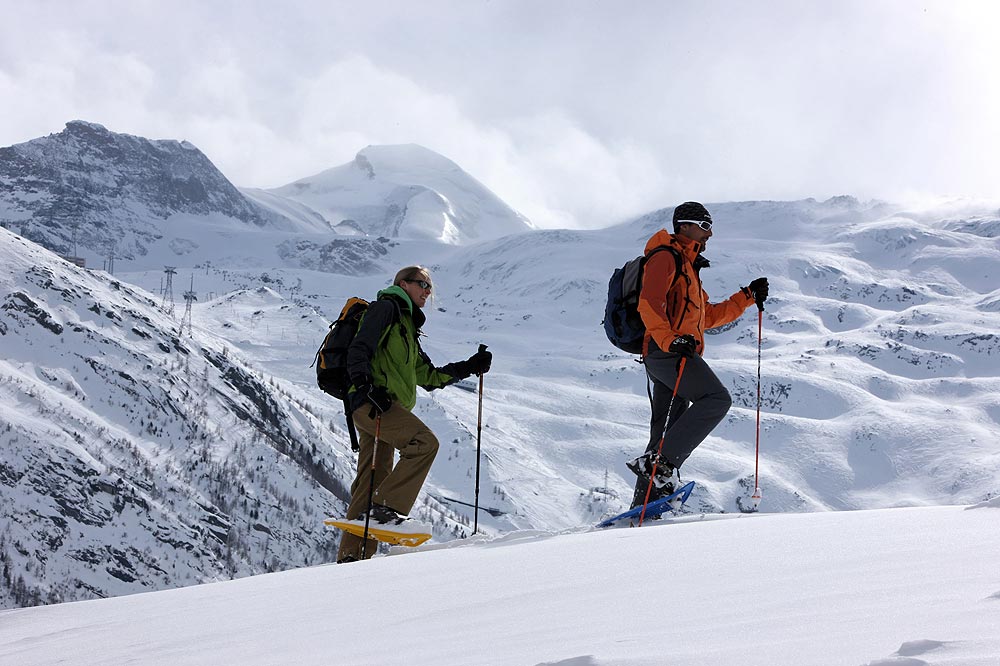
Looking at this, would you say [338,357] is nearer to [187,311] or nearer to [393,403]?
[393,403]

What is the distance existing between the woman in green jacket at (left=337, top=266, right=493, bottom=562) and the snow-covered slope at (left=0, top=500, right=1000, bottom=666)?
1.89 meters

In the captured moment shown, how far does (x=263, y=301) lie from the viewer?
133375 mm

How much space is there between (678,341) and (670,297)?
454 millimetres

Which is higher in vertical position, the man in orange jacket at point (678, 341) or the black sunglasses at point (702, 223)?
the black sunglasses at point (702, 223)

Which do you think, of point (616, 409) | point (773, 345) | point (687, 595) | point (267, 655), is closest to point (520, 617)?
point (687, 595)

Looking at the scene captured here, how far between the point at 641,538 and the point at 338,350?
3.34m

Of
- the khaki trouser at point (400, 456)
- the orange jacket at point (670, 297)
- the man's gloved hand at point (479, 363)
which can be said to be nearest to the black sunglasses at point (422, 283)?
the man's gloved hand at point (479, 363)

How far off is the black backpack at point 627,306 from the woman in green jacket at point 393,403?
140 centimetres

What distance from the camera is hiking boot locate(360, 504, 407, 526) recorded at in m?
7.24

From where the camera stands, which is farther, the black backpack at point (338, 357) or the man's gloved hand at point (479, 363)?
the man's gloved hand at point (479, 363)

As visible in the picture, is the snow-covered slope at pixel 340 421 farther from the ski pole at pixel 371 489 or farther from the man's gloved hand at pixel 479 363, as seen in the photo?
the man's gloved hand at pixel 479 363

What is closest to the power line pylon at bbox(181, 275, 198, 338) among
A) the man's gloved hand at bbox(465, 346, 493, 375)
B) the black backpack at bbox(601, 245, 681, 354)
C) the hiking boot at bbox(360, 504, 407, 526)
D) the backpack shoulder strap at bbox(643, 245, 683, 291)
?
the man's gloved hand at bbox(465, 346, 493, 375)

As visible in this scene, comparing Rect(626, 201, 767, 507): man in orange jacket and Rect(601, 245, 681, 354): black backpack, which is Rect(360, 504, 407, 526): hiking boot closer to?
Rect(626, 201, 767, 507): man in orange jacket

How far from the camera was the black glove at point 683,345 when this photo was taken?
256 inches
